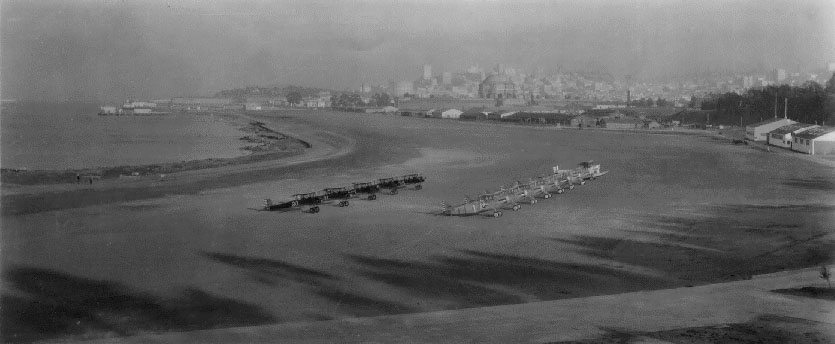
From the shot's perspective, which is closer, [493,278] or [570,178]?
[493,278]

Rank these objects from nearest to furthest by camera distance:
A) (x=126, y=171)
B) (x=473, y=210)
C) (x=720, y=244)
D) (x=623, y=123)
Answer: (x=720, y=244), (x=473, y=210), (x=126, y=171), (x=623, y=123)

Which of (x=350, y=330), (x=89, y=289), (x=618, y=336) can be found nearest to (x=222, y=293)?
(x=89, y=289)

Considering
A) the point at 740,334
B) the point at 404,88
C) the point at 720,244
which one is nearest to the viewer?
the point at 740,334

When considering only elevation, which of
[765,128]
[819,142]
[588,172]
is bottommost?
[588,172]

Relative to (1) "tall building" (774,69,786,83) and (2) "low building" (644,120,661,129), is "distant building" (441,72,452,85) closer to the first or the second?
(1) "tall building" (774,69,786,83)

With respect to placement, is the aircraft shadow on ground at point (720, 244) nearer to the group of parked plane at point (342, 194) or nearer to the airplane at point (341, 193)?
the group of parked plane at point (342, 194)

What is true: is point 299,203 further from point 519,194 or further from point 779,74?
point 779,74

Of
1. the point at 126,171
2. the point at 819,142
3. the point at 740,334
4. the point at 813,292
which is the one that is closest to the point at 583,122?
the point at 819,142
